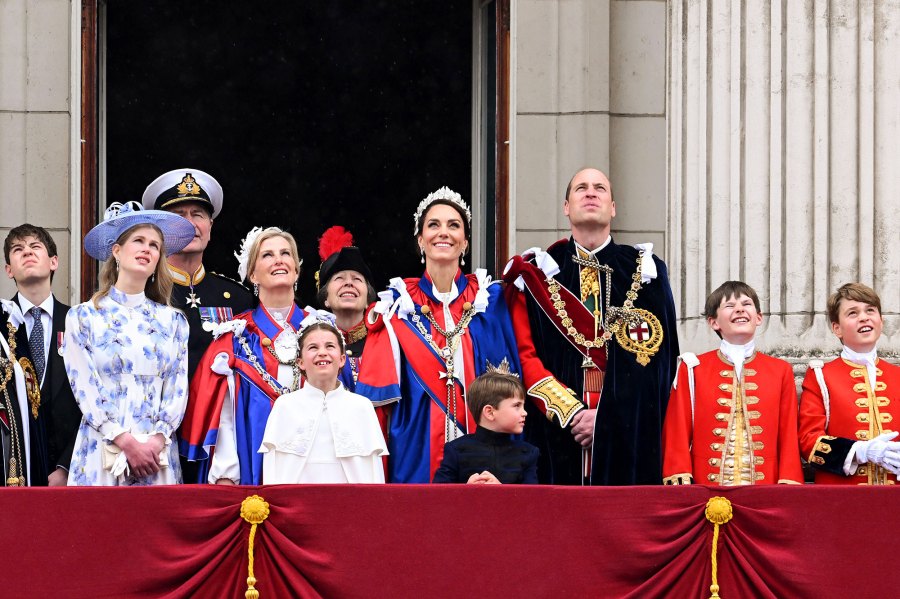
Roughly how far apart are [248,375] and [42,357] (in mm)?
921

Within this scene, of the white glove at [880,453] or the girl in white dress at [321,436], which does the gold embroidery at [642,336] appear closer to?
the white glove at [880,453]

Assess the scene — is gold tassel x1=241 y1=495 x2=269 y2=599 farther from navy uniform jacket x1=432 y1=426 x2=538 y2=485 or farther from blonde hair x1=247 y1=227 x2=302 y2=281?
blonde hair x1=247 y1=227 x2=302 y2=281

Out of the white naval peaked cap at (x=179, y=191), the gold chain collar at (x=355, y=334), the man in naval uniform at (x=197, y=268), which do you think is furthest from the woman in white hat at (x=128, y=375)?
the white naval peaked cap at (x=179, y=191)

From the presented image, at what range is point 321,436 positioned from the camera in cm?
599

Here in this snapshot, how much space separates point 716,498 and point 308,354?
1758mm

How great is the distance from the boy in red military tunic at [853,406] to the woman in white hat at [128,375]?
2625 mm

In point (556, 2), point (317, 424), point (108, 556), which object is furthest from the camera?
point (556, 2)

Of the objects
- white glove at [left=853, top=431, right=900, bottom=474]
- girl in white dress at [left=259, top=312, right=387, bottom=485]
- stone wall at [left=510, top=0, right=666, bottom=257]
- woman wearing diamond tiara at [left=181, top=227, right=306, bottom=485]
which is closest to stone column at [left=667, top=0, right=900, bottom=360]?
stone wall at [left=510, top=0, right=666, bottom=257]

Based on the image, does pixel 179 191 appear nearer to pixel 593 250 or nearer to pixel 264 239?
pixel 264 239

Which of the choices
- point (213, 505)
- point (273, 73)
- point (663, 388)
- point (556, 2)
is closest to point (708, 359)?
A: point (663, 388)

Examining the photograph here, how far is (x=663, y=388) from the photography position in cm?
648

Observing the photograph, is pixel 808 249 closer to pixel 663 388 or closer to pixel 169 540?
pixel 663 388

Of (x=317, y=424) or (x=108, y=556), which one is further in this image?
(x=317, y=424)

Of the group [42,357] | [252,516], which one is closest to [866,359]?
[252,516]
